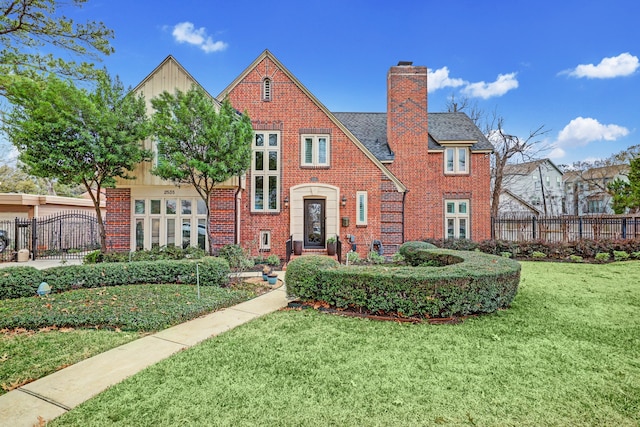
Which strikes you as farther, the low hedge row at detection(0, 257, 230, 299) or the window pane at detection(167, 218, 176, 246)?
the window pane at detection(167, 218, 176, 246)

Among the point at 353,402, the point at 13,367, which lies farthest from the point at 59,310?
the point at 353,402

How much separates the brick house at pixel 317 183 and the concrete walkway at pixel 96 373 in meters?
6.30

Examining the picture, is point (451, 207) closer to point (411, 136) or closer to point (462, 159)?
point (462, 159)

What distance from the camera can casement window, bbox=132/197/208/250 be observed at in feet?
35.8

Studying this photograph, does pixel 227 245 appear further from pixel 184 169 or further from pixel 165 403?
pixel 165 403

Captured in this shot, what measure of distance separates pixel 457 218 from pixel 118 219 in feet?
48.6

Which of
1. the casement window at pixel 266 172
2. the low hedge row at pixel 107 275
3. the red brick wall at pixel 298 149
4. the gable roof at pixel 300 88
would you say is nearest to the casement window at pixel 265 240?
the red brick wall at pixel 298 149

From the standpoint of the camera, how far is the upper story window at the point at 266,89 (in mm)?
12117

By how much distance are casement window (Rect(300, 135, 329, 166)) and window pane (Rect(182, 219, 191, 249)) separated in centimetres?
498

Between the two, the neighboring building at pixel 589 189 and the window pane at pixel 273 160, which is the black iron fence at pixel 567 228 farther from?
the neighboring building at pixel 589 189

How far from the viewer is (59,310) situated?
5375mm

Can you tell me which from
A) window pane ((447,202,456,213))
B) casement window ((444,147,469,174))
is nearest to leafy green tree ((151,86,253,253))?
casement window ((444,147,469,174))

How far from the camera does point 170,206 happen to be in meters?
11.0

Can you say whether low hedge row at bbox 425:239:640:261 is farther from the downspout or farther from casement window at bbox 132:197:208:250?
casement window at bbox 132:197:208:250
